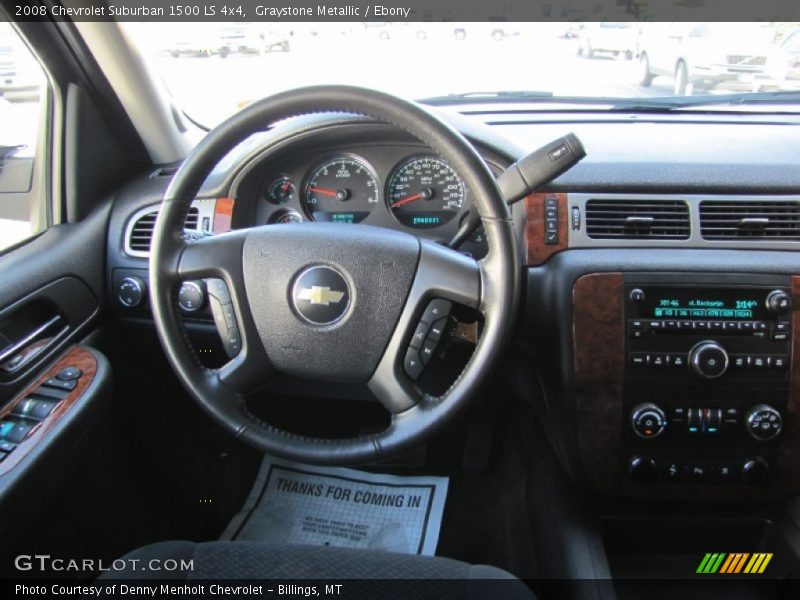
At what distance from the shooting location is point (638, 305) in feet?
4.81

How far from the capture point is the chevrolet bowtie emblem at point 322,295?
1.25m

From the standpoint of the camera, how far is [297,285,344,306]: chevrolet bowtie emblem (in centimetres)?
125

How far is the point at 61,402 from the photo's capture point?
4.72ft

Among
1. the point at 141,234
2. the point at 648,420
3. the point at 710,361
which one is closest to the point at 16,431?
the point at 141,234

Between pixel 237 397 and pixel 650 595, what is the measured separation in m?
1.11

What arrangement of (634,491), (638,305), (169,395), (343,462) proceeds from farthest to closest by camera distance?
(169,395) < (634,491) < (638,305) < (343,462)

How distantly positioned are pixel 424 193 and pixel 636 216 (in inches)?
20.2

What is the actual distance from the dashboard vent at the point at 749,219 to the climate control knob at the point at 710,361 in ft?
0.85

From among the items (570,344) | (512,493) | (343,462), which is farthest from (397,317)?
(512,493)

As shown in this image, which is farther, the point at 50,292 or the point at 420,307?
the point at 50,292

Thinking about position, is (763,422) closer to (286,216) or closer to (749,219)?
(749,219)

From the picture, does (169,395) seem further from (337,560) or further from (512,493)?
(512,493)

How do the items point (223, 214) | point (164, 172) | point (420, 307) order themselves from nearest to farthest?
point (420, 307) < point (223, 214) < point (164, 172)

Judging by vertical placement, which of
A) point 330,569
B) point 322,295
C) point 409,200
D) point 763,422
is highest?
point 409,200
